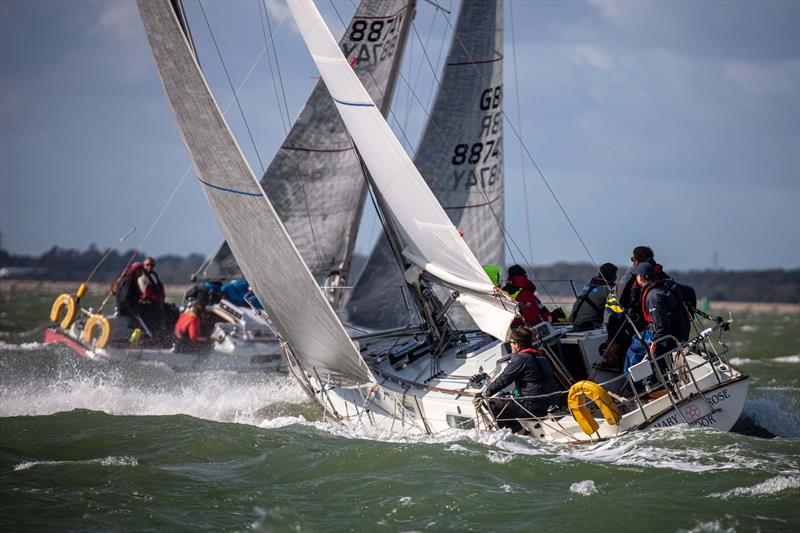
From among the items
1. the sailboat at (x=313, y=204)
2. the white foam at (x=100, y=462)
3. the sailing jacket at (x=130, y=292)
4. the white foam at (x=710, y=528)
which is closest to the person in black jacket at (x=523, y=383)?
the white foam at (x=710, y=528)

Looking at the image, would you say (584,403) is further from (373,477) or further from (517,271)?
(517,271)

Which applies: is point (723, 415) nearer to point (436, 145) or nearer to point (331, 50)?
point (331, 50)

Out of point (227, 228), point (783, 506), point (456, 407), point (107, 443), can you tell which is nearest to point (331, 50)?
point (227, 228)

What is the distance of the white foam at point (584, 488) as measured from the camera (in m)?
6.61

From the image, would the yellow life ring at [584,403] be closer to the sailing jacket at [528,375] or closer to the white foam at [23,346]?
the sailing jacket at [528,375]

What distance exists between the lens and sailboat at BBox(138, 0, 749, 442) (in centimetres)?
861

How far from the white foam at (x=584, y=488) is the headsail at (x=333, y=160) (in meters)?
8.50

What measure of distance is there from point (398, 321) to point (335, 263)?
1.97 m

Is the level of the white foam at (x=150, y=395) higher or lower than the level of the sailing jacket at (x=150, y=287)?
lower

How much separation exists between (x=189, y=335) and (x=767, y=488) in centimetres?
1054

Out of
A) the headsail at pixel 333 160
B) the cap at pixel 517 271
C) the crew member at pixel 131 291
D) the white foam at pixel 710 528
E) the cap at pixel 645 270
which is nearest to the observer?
the white foam at pixel 710 528

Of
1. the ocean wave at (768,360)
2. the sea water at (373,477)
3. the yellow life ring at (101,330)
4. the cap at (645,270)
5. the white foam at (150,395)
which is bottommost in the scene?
the yellow life ring at (101,330)

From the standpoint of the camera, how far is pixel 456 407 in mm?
8477

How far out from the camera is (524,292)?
31.3 feet
